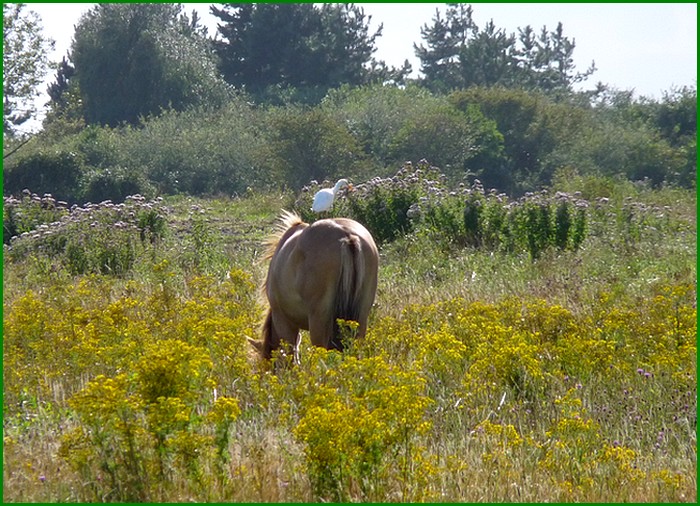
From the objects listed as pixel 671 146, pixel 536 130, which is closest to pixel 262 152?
pixel 536 130

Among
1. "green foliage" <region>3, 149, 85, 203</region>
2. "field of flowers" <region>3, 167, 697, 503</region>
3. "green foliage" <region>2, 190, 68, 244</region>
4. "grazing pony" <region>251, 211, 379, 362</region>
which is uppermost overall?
"grazing pony" <region>251, 211, 379, 362</region>

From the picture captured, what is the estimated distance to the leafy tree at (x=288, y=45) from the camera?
2089 inches

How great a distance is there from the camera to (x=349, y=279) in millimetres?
7953

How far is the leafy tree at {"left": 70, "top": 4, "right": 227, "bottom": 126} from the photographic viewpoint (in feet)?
155

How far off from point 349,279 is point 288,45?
46.8 metres

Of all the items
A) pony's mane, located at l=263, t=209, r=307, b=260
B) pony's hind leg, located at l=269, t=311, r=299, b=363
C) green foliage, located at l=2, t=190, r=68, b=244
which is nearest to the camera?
pony's hind leg, located at l=269, t=311, r=299, b=363

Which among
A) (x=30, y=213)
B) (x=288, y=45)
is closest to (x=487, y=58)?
(x=288, y=45)

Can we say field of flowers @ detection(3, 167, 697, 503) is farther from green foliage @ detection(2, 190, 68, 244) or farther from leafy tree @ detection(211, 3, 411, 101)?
leafy tree @ detection(211, 3, 411, 101)

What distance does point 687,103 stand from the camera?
1650 inches

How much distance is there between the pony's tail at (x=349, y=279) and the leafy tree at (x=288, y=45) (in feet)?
149

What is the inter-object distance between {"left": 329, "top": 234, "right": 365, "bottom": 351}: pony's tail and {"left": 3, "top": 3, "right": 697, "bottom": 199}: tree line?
22.1 meters

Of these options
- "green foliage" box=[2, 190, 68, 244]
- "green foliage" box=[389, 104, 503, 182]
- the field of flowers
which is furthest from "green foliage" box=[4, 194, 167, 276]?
"green foliage" box=[389, 104, 503, 182]

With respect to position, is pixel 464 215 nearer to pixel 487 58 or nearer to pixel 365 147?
pixel 365 147

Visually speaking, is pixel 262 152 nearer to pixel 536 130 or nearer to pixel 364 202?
pixel 536 130
